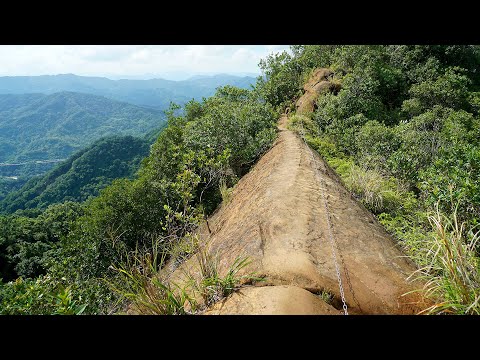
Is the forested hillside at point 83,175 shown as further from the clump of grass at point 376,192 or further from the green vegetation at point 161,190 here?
the clump of grass at point 376,192

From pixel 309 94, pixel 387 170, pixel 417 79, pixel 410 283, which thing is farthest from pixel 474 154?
pixel 417 79

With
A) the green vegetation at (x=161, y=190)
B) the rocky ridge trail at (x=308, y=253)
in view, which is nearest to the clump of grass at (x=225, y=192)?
the green vegetation at (x=161, y=190)

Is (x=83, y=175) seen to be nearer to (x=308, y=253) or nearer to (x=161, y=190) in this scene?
(x=161, y=190)

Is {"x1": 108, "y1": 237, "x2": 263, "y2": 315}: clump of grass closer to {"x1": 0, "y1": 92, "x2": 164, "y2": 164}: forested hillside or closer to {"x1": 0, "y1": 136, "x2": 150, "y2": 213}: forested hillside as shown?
{"x1": 0, "y1": 136, "x2": 150, "y2": 213}: forested hillside

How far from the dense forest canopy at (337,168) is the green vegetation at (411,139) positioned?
4cm

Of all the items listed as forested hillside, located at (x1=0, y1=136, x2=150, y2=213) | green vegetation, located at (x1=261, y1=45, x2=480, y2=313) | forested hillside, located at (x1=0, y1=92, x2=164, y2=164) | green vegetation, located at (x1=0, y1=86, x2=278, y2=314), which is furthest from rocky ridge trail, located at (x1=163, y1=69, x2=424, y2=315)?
forested hillside, located at (x1=0, y1=92, x2=164, y2=164)

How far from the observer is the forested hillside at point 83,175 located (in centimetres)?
6462

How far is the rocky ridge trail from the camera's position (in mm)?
2846

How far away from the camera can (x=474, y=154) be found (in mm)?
5684

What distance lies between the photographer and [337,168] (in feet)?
30.0

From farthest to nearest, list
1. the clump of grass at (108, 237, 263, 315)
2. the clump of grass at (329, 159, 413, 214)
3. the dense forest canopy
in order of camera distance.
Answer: the clump of grass at (329, 159, 413, 214) < the dense forest canopy < the clump of grass at (108, 237, 263, 315)

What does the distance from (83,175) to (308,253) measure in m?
78.1

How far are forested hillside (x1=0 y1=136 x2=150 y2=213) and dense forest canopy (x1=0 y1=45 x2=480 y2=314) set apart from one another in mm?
48547
